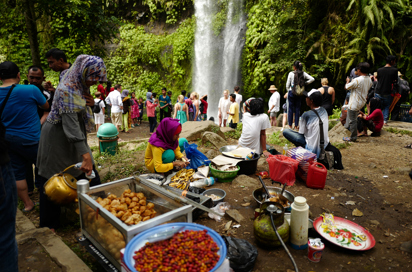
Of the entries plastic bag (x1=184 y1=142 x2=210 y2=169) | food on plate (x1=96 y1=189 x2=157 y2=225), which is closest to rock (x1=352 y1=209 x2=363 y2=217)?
plastic bag (x1=184 y1=142 x2=210 y2=169)

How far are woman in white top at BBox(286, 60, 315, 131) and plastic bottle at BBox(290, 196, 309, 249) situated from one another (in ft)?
19.3

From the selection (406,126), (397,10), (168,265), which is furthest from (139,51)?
(168,265)

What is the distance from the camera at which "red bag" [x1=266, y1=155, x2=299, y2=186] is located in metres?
3.95

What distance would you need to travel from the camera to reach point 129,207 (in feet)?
8.80

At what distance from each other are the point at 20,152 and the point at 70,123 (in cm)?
133

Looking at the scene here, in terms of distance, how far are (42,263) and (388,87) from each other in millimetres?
9303

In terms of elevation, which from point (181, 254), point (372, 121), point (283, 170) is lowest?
point (283, 170)

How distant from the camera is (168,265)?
1.81 m

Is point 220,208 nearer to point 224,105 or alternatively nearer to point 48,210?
point 48,210

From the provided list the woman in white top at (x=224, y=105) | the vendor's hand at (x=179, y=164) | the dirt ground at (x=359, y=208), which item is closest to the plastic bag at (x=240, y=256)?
the dirt ground at (x=359, y=208)

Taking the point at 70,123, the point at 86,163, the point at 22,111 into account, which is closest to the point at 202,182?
the point at 86,163

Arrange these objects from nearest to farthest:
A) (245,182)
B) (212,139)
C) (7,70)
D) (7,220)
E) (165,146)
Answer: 1. (7,220)
2. (7,70)
3. (165,146)
4. (245,182)
5. (212,139)

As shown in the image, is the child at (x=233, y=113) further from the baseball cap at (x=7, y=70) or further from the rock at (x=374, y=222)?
the baseball cap at (x=7, y=70)

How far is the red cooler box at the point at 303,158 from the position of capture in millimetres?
4356
